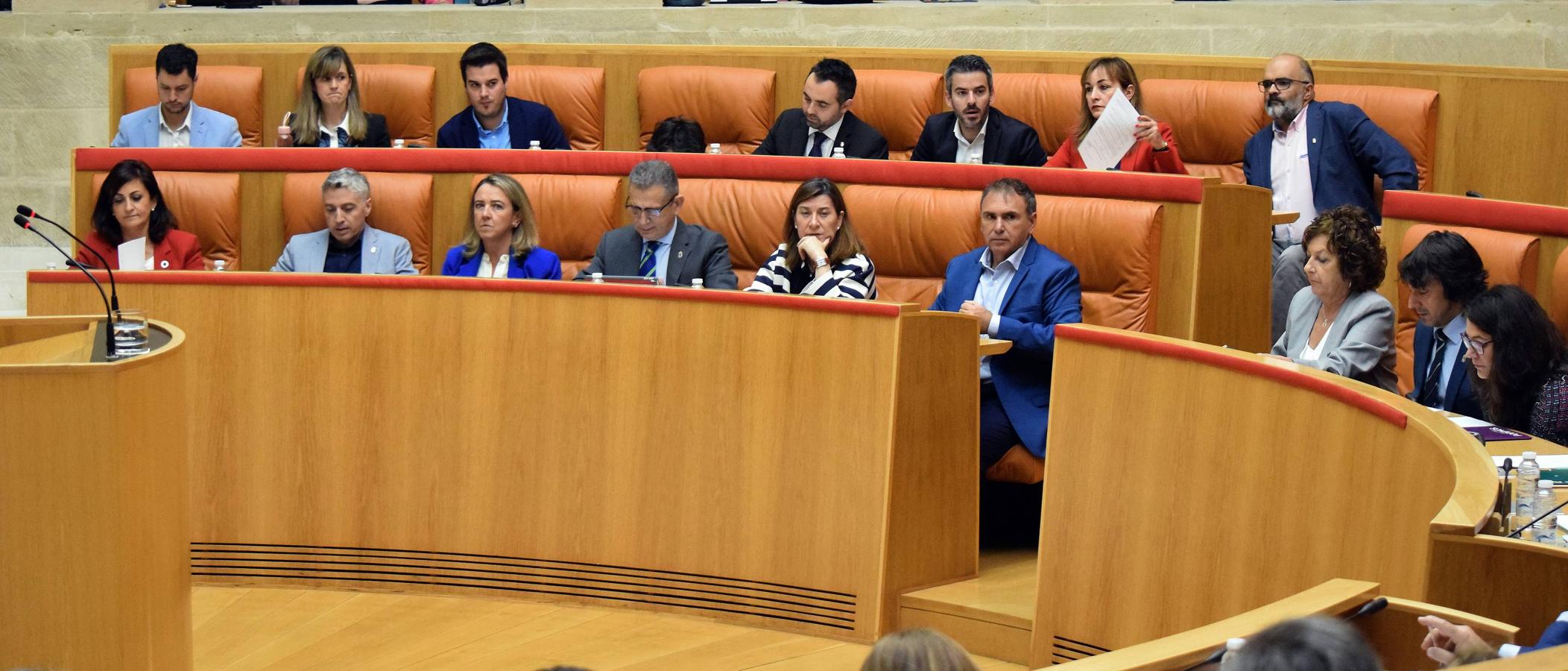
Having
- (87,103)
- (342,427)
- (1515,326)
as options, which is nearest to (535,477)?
(342,427)

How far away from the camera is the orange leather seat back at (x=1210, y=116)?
5.22 m

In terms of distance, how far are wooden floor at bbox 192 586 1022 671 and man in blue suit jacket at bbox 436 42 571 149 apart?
1831 mm

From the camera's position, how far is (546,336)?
3936mm

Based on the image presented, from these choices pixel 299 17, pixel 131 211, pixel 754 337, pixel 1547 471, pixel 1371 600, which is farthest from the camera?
pixel 299 17

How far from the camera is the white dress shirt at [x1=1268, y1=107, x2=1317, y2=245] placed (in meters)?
4.82

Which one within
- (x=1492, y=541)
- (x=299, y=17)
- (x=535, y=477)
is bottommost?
(x=535, y=477)

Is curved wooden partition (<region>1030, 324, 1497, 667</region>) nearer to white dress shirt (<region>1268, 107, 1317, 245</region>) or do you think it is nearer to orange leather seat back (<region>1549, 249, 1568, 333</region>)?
orange leather seat back (<region>1549, 249, 1568, 333</region>)

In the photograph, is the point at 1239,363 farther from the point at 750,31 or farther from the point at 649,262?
the point at 750,31

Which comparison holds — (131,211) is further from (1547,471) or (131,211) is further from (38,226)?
(1547,471)

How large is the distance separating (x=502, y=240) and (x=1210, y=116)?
2154 millimetres

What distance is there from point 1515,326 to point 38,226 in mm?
5527

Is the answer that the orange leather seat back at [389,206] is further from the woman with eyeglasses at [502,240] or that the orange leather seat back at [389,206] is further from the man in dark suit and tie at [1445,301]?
the man in dark suit and tie at [1445,301]

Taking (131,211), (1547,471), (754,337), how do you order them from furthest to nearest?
(131,211) → (754,337) → (1547,471)

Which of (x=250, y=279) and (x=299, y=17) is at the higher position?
(x=299, y=17)
